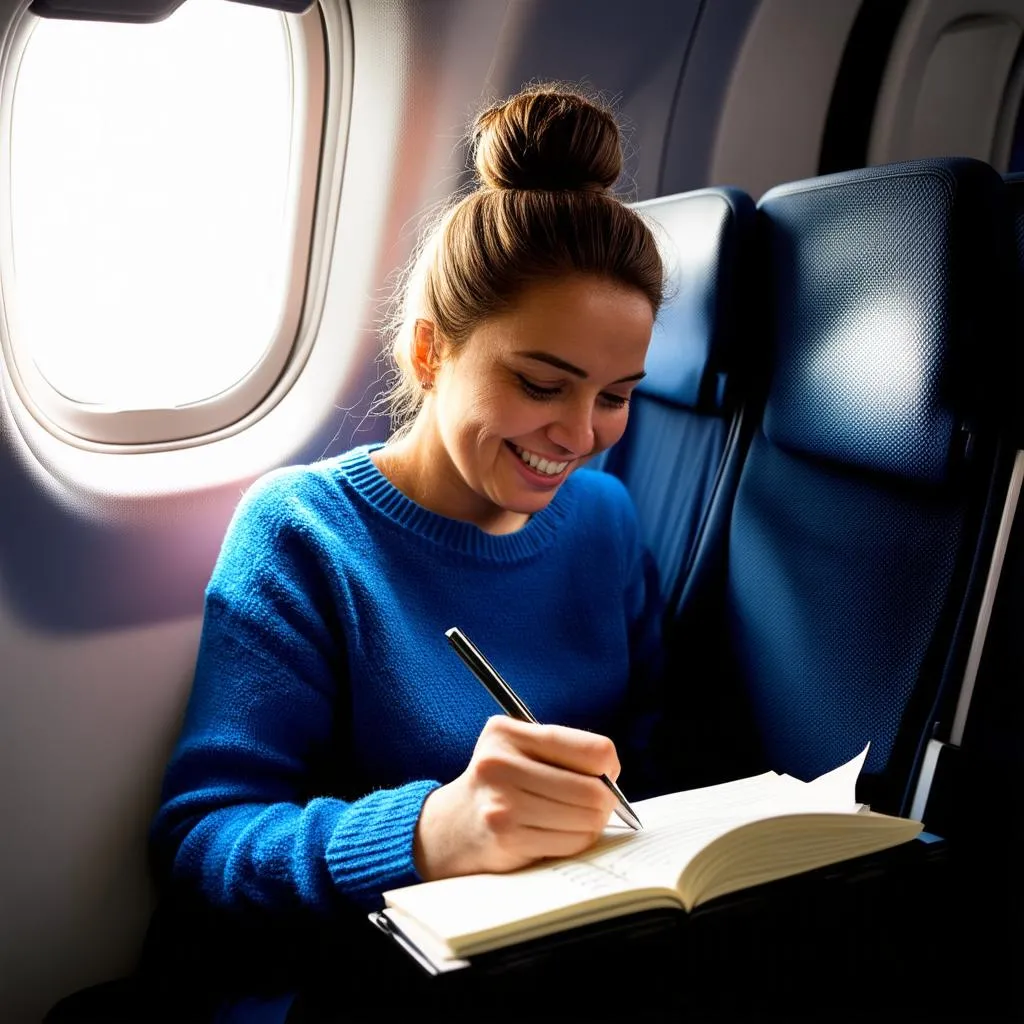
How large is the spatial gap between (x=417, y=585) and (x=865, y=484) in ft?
2.00

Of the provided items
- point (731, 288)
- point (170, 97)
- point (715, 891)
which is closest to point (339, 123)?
point (170, 97)

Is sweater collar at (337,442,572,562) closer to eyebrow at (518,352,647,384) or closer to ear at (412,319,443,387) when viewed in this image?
ear at (412,319,443,387)

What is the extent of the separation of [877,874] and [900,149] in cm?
191

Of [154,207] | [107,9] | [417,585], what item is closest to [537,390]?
[417,585]

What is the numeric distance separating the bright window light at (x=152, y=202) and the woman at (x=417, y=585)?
17.8 inches

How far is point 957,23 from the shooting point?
2229 mm

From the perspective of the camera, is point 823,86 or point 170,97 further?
point 823,86

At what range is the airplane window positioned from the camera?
1.49 m

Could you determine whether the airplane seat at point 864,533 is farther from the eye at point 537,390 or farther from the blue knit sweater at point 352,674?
the eye at point 537,390

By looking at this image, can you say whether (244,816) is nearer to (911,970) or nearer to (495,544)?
(495,544)

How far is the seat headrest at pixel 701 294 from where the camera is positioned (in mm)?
1542

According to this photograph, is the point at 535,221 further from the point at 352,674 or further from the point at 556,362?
the point at 352,674

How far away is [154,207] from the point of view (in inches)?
64.8

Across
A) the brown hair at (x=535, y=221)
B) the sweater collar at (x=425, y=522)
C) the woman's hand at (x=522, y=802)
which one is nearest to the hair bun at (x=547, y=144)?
the brown hair at (x=535, y=221)
